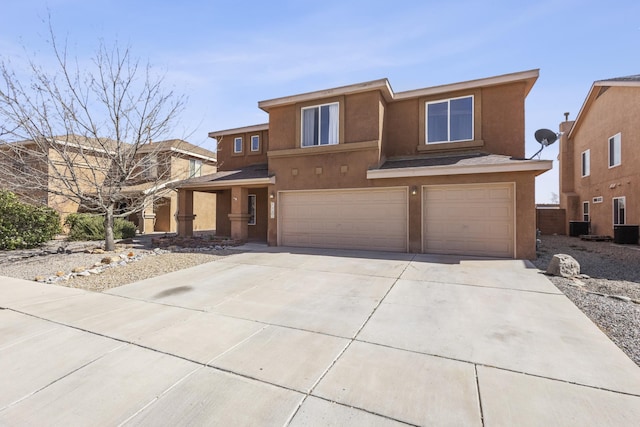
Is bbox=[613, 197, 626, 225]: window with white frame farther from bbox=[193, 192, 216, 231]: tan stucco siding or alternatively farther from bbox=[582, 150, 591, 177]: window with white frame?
bbox=[193, 192, 216, 231]: tan stucco siding

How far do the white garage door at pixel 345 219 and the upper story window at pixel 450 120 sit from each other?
2.75m

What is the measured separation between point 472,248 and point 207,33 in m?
10.7

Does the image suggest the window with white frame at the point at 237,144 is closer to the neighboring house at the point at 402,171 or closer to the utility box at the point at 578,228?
the neighboring house at the point at 402,171

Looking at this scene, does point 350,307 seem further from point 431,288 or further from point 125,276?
point 125,276

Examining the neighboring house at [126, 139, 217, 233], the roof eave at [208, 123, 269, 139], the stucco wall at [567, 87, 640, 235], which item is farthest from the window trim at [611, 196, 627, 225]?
the neighboring house at [126, 139, 217, 233]

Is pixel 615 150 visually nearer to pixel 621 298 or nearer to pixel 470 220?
pixel 470 220

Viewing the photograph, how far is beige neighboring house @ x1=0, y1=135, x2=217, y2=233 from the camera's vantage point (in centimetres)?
1113

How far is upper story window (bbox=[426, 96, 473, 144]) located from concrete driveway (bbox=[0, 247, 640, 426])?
675 cm

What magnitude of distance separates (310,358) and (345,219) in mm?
8441

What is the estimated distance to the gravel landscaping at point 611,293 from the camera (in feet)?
13.4

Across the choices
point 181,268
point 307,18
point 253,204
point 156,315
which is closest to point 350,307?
point 156,315

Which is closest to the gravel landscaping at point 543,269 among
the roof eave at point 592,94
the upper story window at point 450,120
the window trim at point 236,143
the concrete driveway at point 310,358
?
the concrete driveway at point 310,358

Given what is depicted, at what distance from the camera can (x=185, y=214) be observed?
14.9m

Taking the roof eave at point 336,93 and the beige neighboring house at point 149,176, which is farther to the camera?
the beige neighboring house at point 149,176
